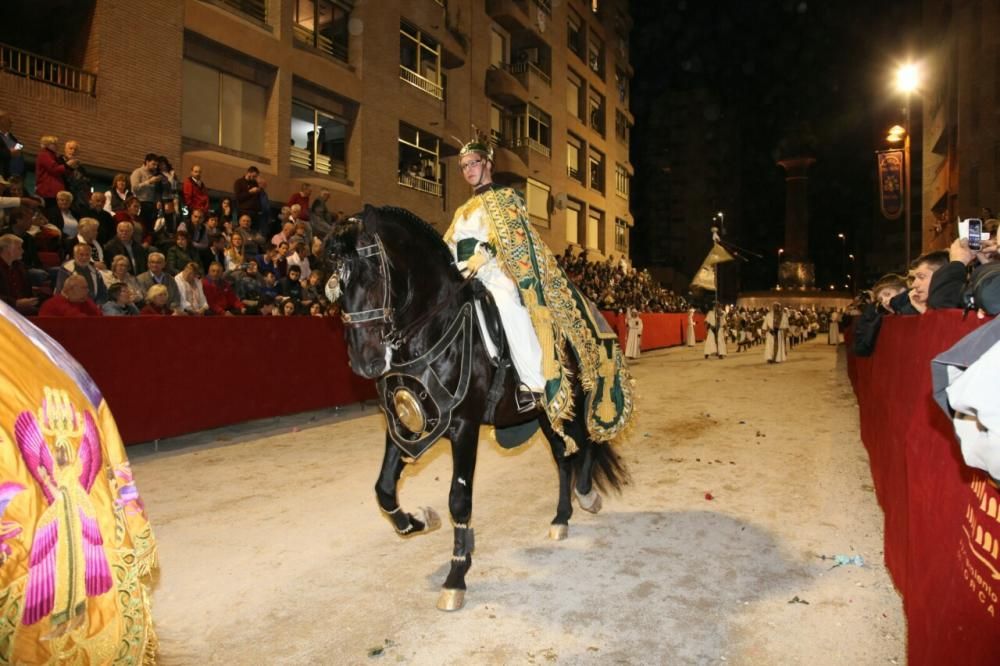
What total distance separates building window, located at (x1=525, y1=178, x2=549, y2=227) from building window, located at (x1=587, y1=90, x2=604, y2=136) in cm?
900

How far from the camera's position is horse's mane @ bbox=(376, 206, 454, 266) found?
3.94 metres

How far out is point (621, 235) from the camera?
4291cm

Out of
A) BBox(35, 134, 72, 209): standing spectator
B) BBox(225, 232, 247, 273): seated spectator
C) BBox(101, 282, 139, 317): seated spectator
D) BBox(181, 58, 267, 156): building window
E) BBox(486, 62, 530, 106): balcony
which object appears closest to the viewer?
BBox(101, 282, 139, 317): seated spectator

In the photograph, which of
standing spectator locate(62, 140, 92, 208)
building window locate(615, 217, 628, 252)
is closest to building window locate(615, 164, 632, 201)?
building window locate(615, 217, 628, 252)

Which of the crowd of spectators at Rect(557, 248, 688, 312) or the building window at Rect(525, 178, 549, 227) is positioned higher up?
the building window at Rect(525, 178, 549, 227)

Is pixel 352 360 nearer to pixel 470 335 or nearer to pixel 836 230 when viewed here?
pixel 470 335

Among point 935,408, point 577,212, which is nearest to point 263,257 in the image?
point 935,408

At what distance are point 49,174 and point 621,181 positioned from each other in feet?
124

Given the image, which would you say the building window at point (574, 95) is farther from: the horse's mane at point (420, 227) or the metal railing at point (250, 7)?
the horse's mane at point (420, 227)

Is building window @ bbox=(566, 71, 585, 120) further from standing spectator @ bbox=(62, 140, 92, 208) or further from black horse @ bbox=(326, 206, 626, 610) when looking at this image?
black horse @ bbox=(326, 206, 626, 610)

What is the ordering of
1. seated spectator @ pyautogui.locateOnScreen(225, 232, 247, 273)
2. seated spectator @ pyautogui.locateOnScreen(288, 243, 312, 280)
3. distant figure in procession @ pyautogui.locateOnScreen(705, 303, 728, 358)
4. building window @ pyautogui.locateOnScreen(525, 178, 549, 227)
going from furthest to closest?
building window @ pyautogui.locateOnScreen(525, 178, 549, 227) < distant figure in procession @ pyautogui.locateOnScreen(705, 303, 728, 358) < seated spectator @ pyautogui.locateOnScreen(288, 243, 312, 280) < seated spectator @ pyautogui.locateOnScreen(225, 232, 247, 273)

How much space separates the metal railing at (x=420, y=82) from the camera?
22.4 metres

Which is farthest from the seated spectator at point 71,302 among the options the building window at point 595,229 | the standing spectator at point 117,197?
the building window at point 595,229

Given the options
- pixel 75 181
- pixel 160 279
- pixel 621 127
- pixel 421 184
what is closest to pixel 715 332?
pixel 421 184
